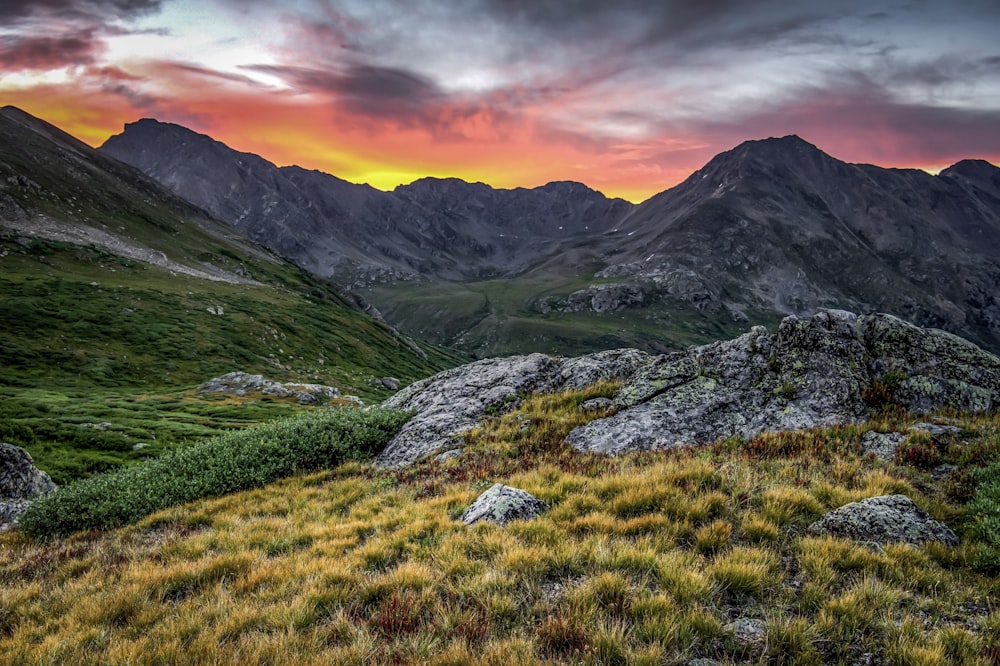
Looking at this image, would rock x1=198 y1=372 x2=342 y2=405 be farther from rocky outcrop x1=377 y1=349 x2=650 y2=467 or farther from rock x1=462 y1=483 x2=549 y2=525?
rock x1=462 y1=483 x2=549 y2=525

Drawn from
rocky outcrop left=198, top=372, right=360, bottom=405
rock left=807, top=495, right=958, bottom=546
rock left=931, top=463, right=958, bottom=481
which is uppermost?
rock left=931, top=463, right=958, bottom=481

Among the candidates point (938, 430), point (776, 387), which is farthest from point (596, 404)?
point (938, 430)

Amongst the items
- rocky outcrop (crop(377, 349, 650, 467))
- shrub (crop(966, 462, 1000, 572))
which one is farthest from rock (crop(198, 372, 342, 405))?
shrub (crop(966, 462, 1000, 572))

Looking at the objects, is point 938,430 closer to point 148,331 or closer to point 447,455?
point 447,455

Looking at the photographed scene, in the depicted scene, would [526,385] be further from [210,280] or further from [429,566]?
[210,280]

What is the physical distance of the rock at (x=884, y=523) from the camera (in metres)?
7.48

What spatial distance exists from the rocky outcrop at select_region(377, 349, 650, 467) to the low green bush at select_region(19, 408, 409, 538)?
60.7 inches

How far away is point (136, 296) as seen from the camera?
288 ft

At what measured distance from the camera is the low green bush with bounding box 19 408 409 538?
12773 millimetres

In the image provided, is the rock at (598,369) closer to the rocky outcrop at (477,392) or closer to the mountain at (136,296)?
the rocky outcrop at (477,392)

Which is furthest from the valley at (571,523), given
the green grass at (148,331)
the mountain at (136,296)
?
the mountain at (136,296)

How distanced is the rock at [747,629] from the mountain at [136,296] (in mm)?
69532

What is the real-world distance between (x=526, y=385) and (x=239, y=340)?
275 feet

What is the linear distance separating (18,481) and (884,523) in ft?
89.5
